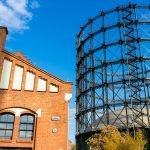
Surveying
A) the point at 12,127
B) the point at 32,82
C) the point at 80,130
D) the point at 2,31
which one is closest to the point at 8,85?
the point at 32,82

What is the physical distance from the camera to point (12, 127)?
50.3ft

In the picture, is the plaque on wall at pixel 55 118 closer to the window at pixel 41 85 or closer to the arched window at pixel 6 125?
the window at pixel 41 85

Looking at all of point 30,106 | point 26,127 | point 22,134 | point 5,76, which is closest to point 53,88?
point 30,106

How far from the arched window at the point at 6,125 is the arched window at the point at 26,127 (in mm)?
596

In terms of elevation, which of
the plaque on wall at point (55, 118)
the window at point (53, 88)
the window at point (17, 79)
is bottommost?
the plaque on wall at point (55, 118)

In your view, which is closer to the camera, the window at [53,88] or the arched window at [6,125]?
the arched window at [6,125]

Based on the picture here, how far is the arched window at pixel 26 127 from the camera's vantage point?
602 inches

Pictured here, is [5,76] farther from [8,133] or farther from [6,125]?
[8,133]

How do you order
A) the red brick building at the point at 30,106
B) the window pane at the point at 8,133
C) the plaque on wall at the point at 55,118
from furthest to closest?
the plaque on wall at the point at 55,118
the window pane at the point at 8,133
the red brick building at the point at 30,106

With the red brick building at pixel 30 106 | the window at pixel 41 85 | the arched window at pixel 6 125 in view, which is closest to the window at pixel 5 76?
the red brick building at pixel 30 106

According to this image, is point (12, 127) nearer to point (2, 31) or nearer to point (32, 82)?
point (32, 82)

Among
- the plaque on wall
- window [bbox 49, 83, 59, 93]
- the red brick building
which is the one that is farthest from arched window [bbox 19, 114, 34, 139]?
window [bbox 49, 83, 59, 93]

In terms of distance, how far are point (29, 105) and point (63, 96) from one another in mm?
2219

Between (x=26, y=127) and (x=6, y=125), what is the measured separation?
48.3 inches
